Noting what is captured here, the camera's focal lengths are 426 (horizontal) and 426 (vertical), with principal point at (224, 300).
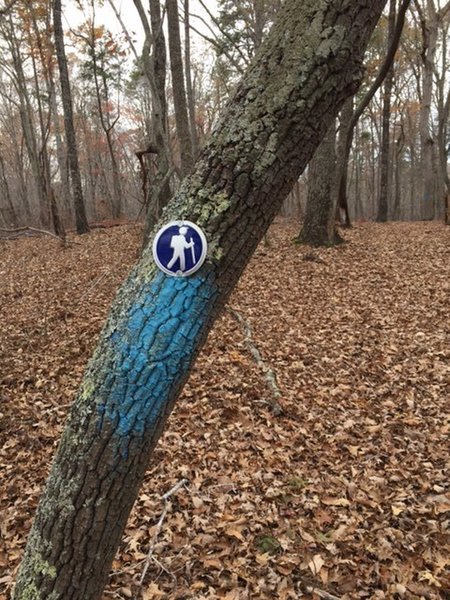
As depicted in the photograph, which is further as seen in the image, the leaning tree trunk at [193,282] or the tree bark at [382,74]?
the tree bark at [382,74]

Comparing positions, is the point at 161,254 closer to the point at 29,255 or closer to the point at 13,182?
the point at 29,255

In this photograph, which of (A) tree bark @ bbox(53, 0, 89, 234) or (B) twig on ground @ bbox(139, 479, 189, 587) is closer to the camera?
(B) twig on ground @ bbox(139, 479, 189, 587)

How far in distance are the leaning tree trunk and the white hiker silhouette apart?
1.8 inches

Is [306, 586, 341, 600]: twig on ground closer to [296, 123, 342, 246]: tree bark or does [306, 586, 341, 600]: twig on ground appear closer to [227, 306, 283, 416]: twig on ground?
[227, 306, 283, 416]: twig on ground

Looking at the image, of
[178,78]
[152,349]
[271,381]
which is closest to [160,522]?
[271,381]

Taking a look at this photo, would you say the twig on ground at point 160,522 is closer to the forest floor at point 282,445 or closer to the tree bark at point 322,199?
the forest floor at point 282,445

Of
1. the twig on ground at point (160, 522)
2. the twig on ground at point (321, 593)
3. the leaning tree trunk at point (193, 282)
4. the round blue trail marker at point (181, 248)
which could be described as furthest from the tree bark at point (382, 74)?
the twig on ground at point (321, 593)

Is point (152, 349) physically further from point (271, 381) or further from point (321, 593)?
point (271, 381)

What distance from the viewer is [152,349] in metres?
1.34

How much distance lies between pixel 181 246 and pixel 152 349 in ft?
1.10

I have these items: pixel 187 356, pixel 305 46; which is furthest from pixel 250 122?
pixel 187 356

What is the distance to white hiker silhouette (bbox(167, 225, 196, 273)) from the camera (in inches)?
50.5

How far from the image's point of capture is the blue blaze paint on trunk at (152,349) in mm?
1328

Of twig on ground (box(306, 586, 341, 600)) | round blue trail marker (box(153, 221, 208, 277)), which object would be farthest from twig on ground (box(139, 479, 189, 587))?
round blue trail marker (box(153, 221, 208, 277))
